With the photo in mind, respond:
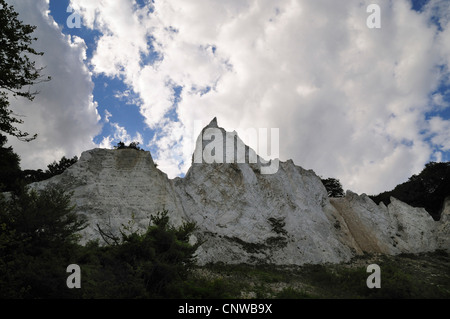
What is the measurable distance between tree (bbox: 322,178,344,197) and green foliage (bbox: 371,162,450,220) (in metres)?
7.31

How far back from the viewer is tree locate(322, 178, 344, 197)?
1932 inches

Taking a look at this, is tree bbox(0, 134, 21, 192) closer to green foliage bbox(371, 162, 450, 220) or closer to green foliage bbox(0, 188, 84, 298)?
green foliage bbox(0, 188, 84, 298)

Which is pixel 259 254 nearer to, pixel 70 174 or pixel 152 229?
pixel 152 229

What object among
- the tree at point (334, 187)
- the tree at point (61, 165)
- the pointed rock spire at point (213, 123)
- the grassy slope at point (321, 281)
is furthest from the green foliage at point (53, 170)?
the tree at point (334, 187)

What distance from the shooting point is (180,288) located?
9.81 meters

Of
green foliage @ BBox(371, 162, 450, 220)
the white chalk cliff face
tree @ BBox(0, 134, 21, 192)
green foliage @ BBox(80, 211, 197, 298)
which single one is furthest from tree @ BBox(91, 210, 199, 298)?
green foliage @ BBox(371, 162, 450, 220)

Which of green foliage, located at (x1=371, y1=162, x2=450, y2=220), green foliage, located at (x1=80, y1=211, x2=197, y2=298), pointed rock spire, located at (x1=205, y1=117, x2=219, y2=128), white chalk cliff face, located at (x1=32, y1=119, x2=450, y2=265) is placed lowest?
green foliage, located at (x1=80, y1=211, x2=197, y2=298)

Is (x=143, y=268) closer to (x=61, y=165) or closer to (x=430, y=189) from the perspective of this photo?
(x=61, y=165)

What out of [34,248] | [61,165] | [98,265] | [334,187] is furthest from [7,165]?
[334,187]

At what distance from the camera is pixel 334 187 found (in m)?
49.8

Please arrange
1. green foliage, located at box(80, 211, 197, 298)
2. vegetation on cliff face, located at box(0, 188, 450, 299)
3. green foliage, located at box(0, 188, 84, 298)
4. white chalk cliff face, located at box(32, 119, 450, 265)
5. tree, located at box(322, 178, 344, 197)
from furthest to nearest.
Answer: tree, located at box(322, 178, 344, 197) < white chalk cliff face, located at box(32, 119, 450, 265) < green foliage, located at box(80, 211, 197, 298) < vegetation on cliff face, located at box(0, 188, 450, 299) < green foliage, located at box(0, 188, 84, 298)

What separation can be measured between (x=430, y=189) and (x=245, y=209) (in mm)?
30637

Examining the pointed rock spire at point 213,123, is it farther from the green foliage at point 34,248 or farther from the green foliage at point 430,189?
the green foliage at point 430,189

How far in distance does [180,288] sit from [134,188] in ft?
40.5
